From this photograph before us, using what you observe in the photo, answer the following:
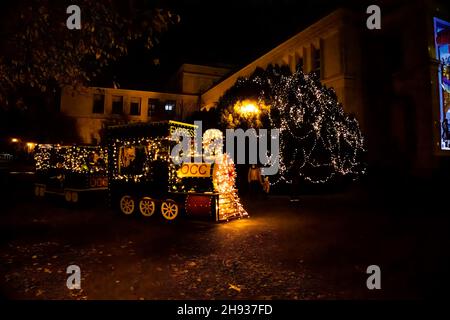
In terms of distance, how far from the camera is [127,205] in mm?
10594

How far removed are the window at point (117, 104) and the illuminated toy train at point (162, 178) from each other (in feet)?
102

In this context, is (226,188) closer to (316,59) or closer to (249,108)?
(249,108)

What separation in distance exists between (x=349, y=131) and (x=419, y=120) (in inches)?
211

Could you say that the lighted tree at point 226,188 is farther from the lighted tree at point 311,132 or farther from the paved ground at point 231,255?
the lighted tree at point 311,132

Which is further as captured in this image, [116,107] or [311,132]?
[116,107]

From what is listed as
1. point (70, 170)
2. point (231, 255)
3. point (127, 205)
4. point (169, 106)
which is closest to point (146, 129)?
point (127, 205)

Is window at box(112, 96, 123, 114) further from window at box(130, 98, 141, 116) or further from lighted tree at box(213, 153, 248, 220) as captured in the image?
lighted tree at box(213, 153, 248, 220)

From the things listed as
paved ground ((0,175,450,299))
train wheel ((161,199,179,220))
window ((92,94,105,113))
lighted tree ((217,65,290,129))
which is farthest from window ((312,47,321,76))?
window ((92,94,105,113))

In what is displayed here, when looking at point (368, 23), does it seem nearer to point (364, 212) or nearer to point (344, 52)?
point (344, 52)

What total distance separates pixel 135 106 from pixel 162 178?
3390 centimetres

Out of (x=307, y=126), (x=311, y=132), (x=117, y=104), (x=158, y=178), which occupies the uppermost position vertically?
(x=117, y=104)

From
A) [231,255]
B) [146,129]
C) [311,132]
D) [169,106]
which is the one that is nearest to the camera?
[231,255]

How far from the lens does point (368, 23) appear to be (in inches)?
864

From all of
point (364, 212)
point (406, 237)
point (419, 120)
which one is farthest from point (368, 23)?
point (406, 237)
